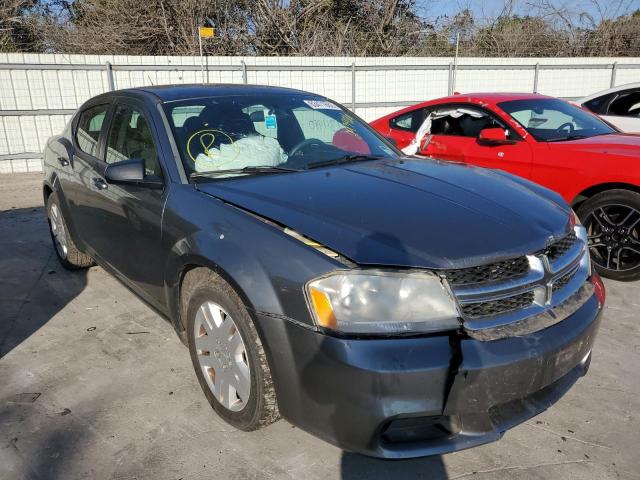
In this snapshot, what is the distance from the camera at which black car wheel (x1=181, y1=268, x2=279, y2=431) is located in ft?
7.11

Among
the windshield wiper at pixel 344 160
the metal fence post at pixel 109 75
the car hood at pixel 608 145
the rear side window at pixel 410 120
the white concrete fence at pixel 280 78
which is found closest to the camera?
the windshield wiper at pixel 344 160

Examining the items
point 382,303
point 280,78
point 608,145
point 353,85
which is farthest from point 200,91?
point 353,85

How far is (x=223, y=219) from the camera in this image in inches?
92.1

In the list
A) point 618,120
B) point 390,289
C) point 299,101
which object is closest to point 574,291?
point 390,289

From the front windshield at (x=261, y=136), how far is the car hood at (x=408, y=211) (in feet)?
0.69

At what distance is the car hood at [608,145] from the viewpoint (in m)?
4.20

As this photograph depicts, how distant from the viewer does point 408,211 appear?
226 centimetres

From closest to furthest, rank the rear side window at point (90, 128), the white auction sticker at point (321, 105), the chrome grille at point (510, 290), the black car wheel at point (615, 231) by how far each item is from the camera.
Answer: the chrome grille at point (510, 290) → the white auction sticker at point (321, 105) → the rear side window at point (90, 128) → the black car wheel at point (615, 231)

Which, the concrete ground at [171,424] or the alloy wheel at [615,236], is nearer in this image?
the concrete ground at [171,424]

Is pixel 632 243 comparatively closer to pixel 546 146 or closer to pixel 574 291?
pixel 546 146

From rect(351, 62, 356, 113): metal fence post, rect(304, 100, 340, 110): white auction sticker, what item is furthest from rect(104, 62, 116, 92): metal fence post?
rect(304, 100, 340, 110): white auction sticker

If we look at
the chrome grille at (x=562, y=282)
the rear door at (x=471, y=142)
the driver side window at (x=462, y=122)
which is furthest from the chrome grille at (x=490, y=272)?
the driver side window at (x=462, y=122)

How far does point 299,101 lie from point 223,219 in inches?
59.8

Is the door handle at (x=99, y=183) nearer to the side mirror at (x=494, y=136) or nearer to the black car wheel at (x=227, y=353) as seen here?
the black car wheel at (x=227, y=353)
